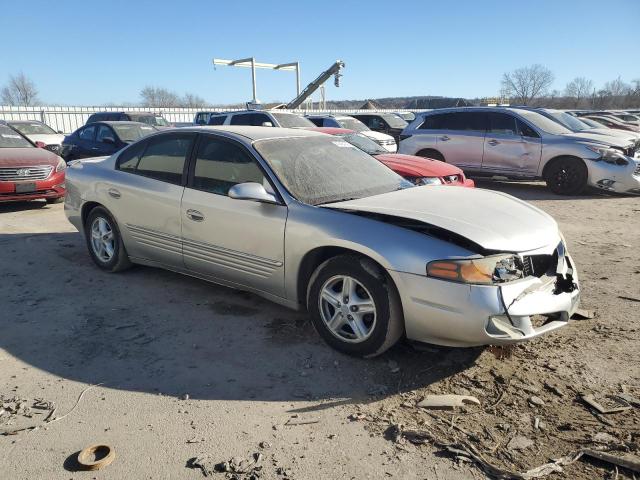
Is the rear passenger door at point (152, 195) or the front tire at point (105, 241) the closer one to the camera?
the rear passenger door at point (152, 195)

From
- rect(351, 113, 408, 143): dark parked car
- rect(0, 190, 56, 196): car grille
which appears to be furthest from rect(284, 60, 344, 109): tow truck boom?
rect(0, 190, 56, 196): car grille

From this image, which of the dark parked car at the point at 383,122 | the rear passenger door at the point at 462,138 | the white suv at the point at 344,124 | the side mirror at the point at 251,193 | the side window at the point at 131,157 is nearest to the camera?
the side mirror at the point at 251,193

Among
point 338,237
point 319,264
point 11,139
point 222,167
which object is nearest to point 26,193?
point 11,139

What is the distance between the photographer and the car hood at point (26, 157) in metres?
8.94

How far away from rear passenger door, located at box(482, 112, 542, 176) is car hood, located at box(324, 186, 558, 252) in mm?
7403

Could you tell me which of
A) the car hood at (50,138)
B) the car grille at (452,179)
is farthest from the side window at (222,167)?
the car hood at (50,138)

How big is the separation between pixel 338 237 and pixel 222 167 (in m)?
1.47

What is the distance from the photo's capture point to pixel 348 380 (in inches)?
136

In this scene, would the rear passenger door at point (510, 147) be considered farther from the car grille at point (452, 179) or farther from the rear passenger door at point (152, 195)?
the rear passenger door at point (152, 195)

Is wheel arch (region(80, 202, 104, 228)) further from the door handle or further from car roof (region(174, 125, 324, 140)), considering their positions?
the door handle

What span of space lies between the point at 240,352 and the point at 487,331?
176cm

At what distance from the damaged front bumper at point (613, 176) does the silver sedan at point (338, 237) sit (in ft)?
24.0

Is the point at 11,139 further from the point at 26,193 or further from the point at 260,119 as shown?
the point at 260,119

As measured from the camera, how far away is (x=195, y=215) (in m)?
4.57
